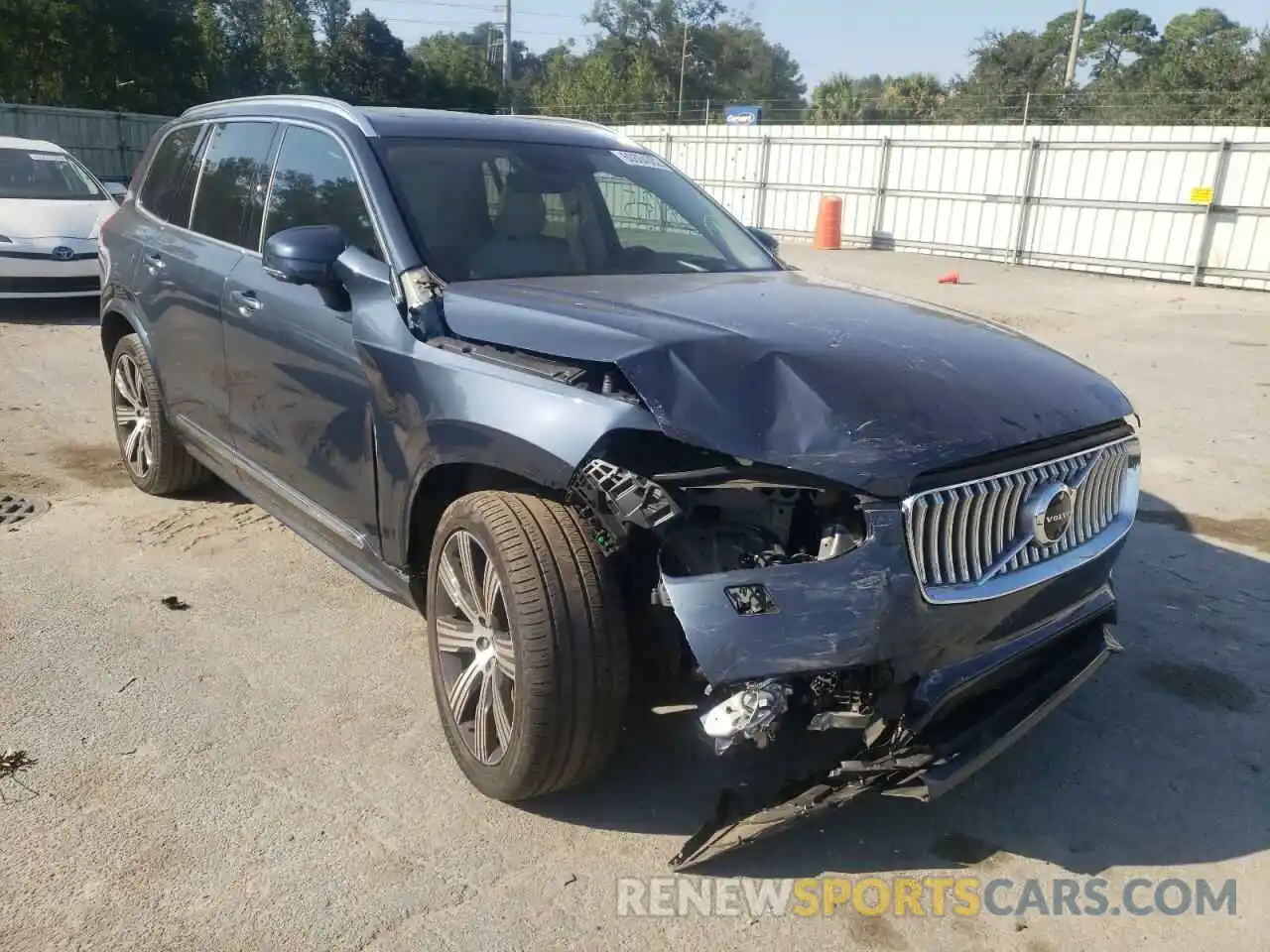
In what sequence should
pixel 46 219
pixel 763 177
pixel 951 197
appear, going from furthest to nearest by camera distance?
pixel 763 177 → pixel 951 197 → pixel 46 219

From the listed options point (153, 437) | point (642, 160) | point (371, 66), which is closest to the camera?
point (642, 160)

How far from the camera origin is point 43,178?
36.6 feet

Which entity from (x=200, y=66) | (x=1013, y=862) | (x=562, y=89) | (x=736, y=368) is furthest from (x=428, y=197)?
(x=562, y=89)

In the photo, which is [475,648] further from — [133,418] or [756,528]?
[133,418]

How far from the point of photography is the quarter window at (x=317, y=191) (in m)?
3.47

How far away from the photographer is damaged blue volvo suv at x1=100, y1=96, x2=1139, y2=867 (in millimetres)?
2381

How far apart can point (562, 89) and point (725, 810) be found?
53.3 metres

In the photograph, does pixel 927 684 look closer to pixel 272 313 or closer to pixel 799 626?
pixel 799 626

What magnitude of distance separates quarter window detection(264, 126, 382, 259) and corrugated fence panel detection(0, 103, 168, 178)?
2028 centimetres

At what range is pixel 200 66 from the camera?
118 feet

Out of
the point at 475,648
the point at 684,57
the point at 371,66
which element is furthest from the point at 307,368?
the point at 684,57

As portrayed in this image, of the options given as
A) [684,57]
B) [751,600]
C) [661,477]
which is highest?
[684,57]

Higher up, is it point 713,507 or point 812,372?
point 812,372

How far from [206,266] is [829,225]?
1818 cm
